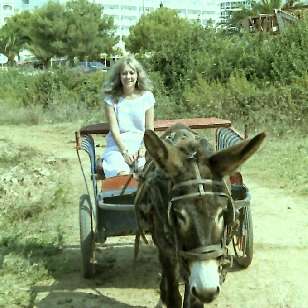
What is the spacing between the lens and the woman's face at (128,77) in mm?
5738

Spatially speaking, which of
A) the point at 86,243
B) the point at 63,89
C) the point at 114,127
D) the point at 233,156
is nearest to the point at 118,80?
the point at 114,127

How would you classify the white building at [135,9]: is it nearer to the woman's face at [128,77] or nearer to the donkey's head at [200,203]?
the woman's face at [128,77]

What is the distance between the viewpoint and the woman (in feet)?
18.6

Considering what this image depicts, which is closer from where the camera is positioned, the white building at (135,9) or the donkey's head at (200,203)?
the donkey's head at (200,203)

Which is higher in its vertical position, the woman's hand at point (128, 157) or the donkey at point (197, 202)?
the donkey at point (197, 202)

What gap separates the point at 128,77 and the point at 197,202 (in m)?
2.89

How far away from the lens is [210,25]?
69.4 feet

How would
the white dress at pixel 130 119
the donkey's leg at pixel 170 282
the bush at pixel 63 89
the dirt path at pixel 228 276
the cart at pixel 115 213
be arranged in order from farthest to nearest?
1. the bush at pixel 63 89
2. the white dress at pixel 130 119
3. the dirt path at pixel 228 276
4. the cart at pixel 115 213
5. the donkey's leg at pixel 170 282

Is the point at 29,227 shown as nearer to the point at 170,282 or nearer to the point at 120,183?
A: the point at 120,183

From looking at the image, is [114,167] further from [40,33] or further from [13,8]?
[13,8]

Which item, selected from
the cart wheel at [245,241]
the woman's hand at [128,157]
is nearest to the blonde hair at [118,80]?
the woman's hand at [128,157]

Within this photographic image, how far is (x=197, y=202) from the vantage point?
3098 millimetres

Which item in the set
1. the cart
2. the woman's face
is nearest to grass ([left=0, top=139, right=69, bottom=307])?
the cart

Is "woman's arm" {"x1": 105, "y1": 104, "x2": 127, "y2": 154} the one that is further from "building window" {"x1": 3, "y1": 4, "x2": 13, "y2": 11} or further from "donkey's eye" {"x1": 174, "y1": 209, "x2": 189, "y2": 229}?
"building window" {"x1": 3, "y1": 4, "x2": 13, "y2": 11}
